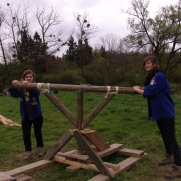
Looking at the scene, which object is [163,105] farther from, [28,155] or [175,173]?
[28,155]

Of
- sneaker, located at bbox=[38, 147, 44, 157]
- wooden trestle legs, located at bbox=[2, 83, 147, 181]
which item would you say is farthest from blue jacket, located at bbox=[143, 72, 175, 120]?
sneaker, located at bbox=[38, 147, 44, 157]

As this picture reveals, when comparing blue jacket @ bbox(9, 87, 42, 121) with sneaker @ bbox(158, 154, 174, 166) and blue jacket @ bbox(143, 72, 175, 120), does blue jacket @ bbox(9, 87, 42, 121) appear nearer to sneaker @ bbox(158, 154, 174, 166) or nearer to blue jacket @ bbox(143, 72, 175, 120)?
blue jacket @ bbox(143, 72, 175, 120)

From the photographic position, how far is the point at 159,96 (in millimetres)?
3938

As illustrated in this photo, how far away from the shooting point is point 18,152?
5.57m

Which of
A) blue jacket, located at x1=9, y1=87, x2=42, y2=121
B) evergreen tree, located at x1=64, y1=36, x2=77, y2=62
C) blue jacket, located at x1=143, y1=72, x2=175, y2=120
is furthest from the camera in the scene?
evergreen tree, located at x1=64, y1=36, x2=77, y2=62

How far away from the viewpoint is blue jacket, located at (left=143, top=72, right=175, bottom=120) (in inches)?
152

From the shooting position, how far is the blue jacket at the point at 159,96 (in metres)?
3.87

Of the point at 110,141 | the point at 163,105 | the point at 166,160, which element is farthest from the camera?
the point at 110,141

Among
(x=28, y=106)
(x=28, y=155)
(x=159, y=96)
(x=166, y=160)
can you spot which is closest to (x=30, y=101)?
(x=28, y=106)

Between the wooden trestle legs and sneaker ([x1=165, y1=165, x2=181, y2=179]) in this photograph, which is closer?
sneaker ([x1=165, y1=165, x2=181, y2=179])

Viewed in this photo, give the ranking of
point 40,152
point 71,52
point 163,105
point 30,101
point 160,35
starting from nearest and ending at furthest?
1. point 163,105
2. point 30,101
3. point 40,152
4. point 160,35
5. point 71,52

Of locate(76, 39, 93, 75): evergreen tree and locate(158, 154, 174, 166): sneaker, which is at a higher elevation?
locate(76, 39, 93, 75): evergreen tree

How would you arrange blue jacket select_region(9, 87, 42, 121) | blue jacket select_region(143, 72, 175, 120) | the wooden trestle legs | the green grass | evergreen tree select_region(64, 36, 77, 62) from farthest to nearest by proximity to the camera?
evergreen tree select_region(64, 36, 77, 62)
blue jacket select_region(9, 87, 42, 121)
the green grass
the wooden trestle legs
blue jacket select_region(143, 72, 175, 120)

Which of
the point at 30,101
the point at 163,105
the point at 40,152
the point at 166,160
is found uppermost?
the point at 30,101
